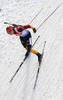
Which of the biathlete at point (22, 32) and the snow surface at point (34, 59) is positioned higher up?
the biathlete at point (22, 32)

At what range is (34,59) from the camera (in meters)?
5.50

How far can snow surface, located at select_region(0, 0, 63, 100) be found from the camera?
15.2 ft

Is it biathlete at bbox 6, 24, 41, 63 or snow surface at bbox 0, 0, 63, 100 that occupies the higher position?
biathlete at bbox 6, 24, 41, 63

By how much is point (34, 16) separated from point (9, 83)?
12.8ft

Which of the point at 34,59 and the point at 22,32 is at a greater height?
the point at 22,32

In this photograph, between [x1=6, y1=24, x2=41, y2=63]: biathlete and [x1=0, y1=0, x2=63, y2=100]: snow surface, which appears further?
[x1=0, y1=0, x2=63, y2=100]: snow surface

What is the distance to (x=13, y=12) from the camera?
25.5 ft

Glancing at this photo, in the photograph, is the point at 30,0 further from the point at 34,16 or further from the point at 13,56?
the point at 13,56

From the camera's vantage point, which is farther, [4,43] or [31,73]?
[4,43]

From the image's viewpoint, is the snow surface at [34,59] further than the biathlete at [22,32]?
Yes

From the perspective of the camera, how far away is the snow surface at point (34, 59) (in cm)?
463

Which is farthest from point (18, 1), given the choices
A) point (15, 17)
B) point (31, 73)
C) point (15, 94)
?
point (15, 94)

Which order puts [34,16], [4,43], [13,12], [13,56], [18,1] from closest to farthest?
[13,56] → [4,43] → [34,16] → [13,12] → [18,1]

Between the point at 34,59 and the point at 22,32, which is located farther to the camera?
the point at 34,59
